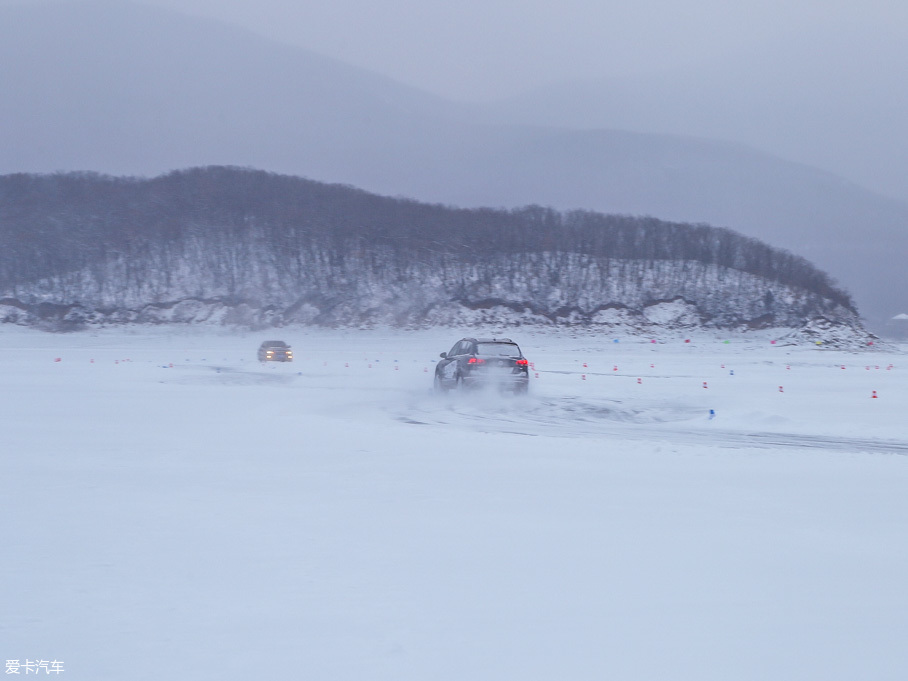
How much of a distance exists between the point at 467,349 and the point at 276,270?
84512 mm

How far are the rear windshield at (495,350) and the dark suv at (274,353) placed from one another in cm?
2121

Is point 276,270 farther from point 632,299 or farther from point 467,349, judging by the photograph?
point 467,349

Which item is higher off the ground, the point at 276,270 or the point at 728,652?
the point at 276,270

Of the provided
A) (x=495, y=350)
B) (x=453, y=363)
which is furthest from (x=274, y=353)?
(x=495, y=350)

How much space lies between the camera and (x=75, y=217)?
115 metres

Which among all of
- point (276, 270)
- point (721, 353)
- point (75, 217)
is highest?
point (75, 217)

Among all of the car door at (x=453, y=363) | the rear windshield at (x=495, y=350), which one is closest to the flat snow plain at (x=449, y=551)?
the car door at (x=453, y=363)

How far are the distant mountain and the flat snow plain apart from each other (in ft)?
235

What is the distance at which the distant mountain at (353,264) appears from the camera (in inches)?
3435

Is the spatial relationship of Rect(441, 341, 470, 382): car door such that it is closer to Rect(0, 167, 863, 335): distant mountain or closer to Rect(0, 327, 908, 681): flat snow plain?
Rect(0, 327, 908, 681): flat snow plain

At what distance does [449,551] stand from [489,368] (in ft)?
47.5

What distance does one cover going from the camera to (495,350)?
2120cm

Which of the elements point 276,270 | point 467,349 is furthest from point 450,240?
point 467,349

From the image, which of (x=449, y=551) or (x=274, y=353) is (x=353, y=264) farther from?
(x=449, y=551)
